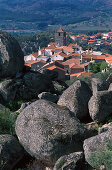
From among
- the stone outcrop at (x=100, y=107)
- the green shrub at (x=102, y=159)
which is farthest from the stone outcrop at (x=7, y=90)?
the green shrub at (x=102, y=159)

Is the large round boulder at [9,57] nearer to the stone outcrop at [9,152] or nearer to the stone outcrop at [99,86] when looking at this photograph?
the stone outcrop at [99,86]

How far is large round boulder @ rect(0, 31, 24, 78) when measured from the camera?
13.0 meters

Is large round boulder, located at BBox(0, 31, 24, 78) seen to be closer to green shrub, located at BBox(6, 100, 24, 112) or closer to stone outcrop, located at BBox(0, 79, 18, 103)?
stone outcrop, located at BBox(0, 79, 18, 103)

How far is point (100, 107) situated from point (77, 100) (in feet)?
3.46

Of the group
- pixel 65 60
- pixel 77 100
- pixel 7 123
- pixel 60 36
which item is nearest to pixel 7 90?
pixel 7 123

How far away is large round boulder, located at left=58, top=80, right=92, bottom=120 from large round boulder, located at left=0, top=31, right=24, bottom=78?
165 inches

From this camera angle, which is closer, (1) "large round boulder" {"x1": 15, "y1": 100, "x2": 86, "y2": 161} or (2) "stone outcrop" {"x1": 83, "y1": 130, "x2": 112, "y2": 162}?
(2) "stone outcrop" {"x1": 83, "y1": 130, "x2": 112, "y2": 162}

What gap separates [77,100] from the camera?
10.3 metres

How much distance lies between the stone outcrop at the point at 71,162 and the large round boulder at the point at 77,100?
3.44m

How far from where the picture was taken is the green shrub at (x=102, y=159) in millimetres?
6102

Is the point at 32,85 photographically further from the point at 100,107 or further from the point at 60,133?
the point at 60,133

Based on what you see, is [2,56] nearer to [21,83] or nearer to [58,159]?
[21,83]

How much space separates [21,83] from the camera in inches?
515

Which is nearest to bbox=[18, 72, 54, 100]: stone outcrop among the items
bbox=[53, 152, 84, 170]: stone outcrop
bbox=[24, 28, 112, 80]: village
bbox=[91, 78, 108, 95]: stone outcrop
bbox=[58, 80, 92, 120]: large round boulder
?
bbox=[91, 78, 108, 95]: stone outcrop
